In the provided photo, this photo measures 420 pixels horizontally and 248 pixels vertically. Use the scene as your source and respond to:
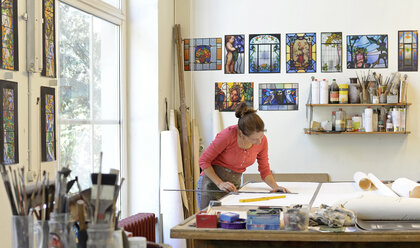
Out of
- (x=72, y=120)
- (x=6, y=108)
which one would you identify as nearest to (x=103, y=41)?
(x=72, y=120)

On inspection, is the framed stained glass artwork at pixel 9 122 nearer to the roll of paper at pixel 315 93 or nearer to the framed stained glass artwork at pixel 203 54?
the framed stained glass artwork at pixel 203 54

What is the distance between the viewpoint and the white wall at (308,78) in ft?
20.0

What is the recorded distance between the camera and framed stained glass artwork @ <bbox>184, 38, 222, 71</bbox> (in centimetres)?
642

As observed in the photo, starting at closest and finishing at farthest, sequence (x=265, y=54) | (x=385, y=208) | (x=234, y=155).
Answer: (x=385, y=208), (x=234, y=155), (x=265, y=54)

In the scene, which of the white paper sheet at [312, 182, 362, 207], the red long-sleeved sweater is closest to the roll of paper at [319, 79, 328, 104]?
the white paper sheet at [312, 182, 362, 207]

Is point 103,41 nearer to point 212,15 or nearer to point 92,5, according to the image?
point 92,5

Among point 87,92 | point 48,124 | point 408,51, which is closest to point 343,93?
point 408,51

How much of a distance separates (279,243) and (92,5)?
2.99 meters

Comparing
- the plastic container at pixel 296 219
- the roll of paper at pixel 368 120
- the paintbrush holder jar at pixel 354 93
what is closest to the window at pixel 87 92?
the plastic container at pixel 296 219

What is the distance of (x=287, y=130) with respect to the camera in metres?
6.29

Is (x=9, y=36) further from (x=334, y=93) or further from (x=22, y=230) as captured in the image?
(x=334, y=93)

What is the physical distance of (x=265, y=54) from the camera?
6316 mm

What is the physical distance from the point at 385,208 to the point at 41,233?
1.85m

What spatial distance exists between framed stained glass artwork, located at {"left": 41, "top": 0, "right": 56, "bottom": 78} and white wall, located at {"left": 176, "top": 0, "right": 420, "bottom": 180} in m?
2.64
